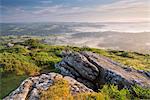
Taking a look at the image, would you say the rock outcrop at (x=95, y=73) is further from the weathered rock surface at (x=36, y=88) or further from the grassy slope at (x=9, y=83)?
the grassy slope at (x=9, y=83)

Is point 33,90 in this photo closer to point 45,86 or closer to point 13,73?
point 45,86

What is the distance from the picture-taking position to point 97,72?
22078 mm

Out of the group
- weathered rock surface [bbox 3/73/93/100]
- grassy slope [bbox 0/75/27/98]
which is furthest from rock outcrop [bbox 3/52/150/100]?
grassy slope [bbox 0/75/27/98]

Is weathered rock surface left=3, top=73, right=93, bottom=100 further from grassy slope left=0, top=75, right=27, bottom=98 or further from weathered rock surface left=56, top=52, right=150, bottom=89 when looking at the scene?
grassy slope left=0, top=75, right=27, bottom=98

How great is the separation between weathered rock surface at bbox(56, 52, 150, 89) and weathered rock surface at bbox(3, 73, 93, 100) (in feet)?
17.5

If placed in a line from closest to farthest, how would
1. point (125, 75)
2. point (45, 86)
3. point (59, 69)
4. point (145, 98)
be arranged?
point (45, 86) < point (145, 98) < point (125, 75) < point (59, 69)

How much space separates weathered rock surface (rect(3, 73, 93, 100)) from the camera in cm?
1393

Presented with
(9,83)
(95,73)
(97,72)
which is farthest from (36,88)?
(9,83)

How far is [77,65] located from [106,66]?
7.63ft

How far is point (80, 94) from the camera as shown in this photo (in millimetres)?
14383

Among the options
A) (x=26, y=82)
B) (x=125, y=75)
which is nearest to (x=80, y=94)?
(x=26, y=82)

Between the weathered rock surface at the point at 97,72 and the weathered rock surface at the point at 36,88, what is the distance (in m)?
5.32

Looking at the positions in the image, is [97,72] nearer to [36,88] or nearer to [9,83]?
[9,83]

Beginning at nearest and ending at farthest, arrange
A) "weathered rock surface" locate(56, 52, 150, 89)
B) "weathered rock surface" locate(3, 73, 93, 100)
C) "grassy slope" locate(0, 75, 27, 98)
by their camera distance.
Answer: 1. "weathered rock surface" locate(3, 73, 93, 100)
2. "weathered rock surface" locate(56, 52, 150, 89)
3. "grassy slope" locate(0, 75, 27, 98)
